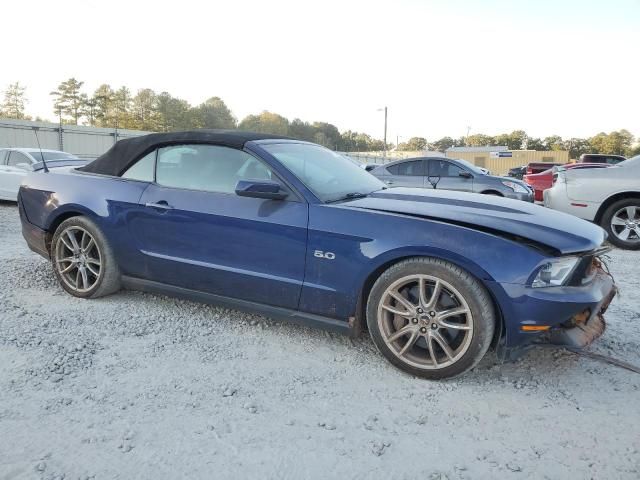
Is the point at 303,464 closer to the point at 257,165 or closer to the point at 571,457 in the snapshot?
the point at 571,457

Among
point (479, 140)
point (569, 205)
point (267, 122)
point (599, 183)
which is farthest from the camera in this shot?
point (479, 140)

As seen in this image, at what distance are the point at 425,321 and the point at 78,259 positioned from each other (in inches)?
111

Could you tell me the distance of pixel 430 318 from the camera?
2.71 m

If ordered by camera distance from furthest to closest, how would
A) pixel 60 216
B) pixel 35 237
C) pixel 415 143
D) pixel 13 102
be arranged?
pixel 415 143 → pixel 13 102 → pixel 35 237 → pixel 60 216

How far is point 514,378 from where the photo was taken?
279 centimetres

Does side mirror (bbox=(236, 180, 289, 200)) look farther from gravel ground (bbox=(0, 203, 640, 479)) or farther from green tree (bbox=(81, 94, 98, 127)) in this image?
green tree (bbox=(81, 94, 98, 127))

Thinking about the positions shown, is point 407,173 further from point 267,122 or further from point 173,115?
point 267,122

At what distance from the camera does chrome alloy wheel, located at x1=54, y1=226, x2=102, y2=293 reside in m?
3.83

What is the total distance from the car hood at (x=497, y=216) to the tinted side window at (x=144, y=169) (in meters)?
1.61

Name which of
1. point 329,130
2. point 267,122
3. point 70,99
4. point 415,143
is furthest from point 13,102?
point 415,143

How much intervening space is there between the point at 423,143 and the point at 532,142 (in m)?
28.3

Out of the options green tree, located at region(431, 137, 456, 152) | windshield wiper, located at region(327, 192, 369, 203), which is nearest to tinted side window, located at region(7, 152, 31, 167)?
windshield wiper, located at region(327, 192, 369, 203)

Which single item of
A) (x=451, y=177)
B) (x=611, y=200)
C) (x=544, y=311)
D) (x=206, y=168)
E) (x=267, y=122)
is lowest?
(x=544, y=311)

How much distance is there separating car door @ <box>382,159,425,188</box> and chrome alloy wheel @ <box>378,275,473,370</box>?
8.32 m
